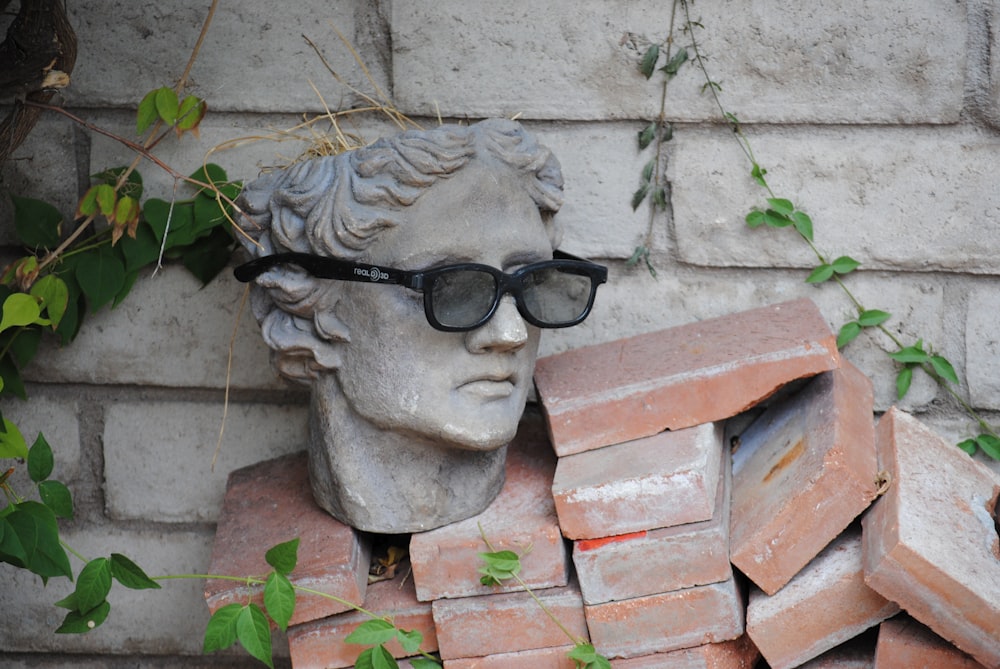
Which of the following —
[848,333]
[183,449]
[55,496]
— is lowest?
[183,449]

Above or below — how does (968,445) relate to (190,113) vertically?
below

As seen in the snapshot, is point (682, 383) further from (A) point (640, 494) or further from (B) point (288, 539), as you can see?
(B) point (288, 539)

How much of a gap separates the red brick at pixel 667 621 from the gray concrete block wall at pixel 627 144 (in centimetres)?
76

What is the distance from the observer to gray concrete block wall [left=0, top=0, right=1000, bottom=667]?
2.42m

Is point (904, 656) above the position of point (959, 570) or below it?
below

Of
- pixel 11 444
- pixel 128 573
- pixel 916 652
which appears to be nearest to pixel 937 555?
pixel 916 652

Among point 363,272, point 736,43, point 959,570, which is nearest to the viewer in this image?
point 959,570

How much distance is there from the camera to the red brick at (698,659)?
206cm

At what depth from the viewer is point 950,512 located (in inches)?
80.9

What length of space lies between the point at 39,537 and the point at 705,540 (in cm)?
131

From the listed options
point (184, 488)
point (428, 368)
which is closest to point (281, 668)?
point (184, 488)

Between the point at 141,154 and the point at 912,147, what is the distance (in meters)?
1.74

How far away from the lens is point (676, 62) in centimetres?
244

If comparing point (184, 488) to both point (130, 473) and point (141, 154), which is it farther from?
Result: point (141, 154)
